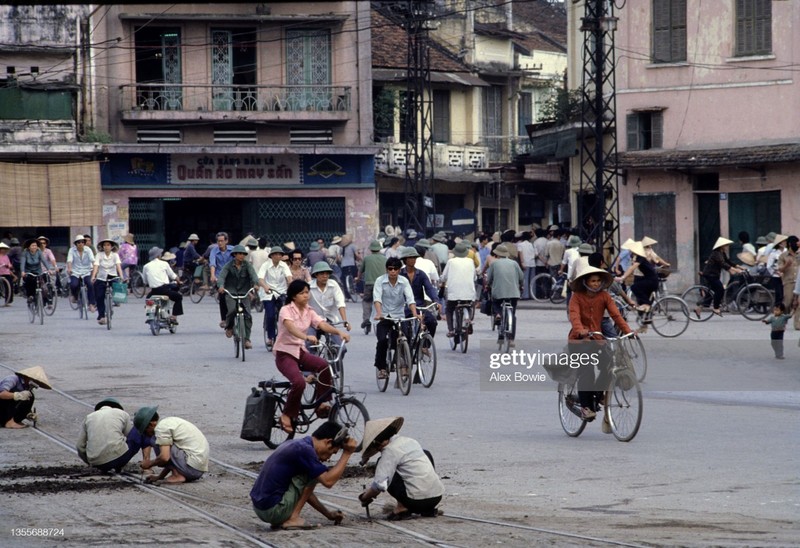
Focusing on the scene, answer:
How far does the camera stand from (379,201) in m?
47.0

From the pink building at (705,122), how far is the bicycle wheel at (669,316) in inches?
426

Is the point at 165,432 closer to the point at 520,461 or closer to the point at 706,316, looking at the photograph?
the point at 520,461

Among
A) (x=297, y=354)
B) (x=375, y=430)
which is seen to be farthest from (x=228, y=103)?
(x=375, y=430)

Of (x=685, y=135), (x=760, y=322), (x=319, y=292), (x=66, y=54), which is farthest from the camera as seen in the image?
(x=66, y=54)

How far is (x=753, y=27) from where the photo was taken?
1340 inches

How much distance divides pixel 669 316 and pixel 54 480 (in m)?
13.7

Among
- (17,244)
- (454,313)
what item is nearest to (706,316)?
(454,313)

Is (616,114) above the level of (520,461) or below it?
above

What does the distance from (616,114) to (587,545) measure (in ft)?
97.6

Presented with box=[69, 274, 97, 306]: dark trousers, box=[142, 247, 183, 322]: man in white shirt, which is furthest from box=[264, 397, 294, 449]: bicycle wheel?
box=[69, 274, 97, 306]: dark trousers

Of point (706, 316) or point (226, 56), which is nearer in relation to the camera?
point (706, 316)

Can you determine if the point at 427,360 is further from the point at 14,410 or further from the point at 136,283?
the point at 136,283

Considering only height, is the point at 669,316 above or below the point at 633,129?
below

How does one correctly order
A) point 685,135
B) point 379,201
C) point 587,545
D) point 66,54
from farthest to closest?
point 379,201 → point 66,54 → point 685,135 → point 587,545
